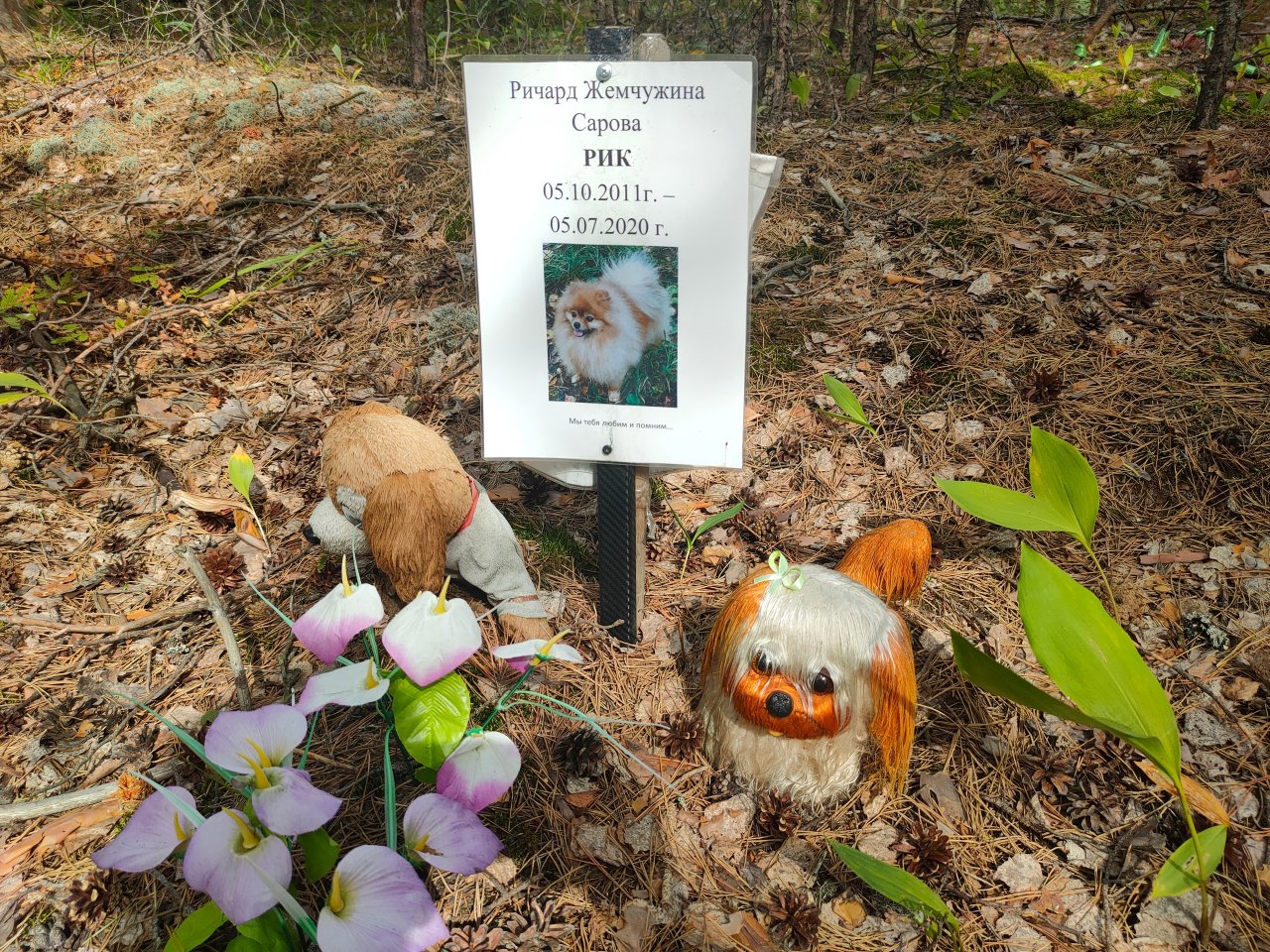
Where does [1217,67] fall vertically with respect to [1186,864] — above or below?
above

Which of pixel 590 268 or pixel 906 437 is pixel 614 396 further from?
pixel 906 437

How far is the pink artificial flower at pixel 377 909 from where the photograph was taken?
A: 1.14 meters

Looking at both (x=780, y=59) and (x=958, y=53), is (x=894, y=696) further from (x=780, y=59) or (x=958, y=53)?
(x=958, y=53)

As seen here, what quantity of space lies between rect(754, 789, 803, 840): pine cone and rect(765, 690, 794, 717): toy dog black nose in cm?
30

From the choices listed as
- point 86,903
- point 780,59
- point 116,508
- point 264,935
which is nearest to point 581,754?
point 264,935

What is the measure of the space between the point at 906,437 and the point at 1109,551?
692 millimetres

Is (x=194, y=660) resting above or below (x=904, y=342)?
below

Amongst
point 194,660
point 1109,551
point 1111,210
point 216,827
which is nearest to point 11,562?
point 194,660

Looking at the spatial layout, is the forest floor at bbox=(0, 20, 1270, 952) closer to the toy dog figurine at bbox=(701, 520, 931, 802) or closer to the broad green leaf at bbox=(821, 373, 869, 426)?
the toy dog figurine at bbox=(701, 520, 931, 802)

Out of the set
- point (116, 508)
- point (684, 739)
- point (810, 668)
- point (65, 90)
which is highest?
point (65, 90)

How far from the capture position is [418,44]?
15.8 feet

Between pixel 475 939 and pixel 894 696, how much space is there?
0.98m

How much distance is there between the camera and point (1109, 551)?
2.21 m

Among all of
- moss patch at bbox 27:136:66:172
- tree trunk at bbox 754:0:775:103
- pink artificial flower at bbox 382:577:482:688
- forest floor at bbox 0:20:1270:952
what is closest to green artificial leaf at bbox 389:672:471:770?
pink artificial flower at bbox 382:577:482:688
